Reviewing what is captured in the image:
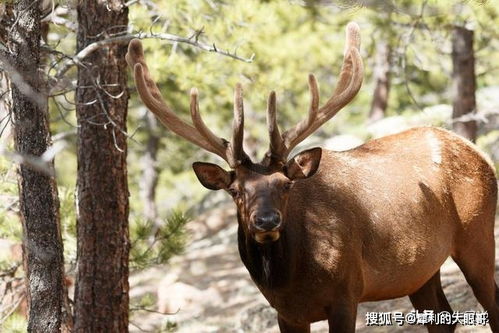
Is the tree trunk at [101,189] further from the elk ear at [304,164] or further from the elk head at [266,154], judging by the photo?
the elk ear at [304,164]

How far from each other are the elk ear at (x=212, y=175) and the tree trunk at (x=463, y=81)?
6.11m

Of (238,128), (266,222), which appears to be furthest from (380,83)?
(266,222)

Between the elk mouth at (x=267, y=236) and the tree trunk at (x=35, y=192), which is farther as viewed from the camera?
the tree trunk at (x=35, y=192)

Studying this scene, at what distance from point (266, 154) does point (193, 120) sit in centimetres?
54

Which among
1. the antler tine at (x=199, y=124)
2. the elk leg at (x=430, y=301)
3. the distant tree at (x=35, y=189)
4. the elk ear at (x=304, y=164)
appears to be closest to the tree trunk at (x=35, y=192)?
the distant tree at (x=35, y=189)

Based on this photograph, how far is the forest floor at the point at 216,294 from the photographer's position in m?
8.47

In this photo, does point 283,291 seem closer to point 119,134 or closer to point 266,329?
point 119,134

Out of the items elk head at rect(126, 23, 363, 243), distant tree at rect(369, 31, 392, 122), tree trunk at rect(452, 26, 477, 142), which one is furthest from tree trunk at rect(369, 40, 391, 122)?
elk head at rect(126, 23, 363, 243)

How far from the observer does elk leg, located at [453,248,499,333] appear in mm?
6648

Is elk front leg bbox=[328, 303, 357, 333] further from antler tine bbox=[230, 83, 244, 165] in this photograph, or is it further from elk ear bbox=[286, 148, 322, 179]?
antler tine bbox=[230, 83, 244, 165]

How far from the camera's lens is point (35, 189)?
5320 millimetres

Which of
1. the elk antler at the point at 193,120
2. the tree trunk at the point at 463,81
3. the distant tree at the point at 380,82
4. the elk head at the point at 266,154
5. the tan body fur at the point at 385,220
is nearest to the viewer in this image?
the elk head at the point at 266,154

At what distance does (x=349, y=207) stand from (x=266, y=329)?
310 cm

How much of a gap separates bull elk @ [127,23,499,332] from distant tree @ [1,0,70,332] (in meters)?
0.72
